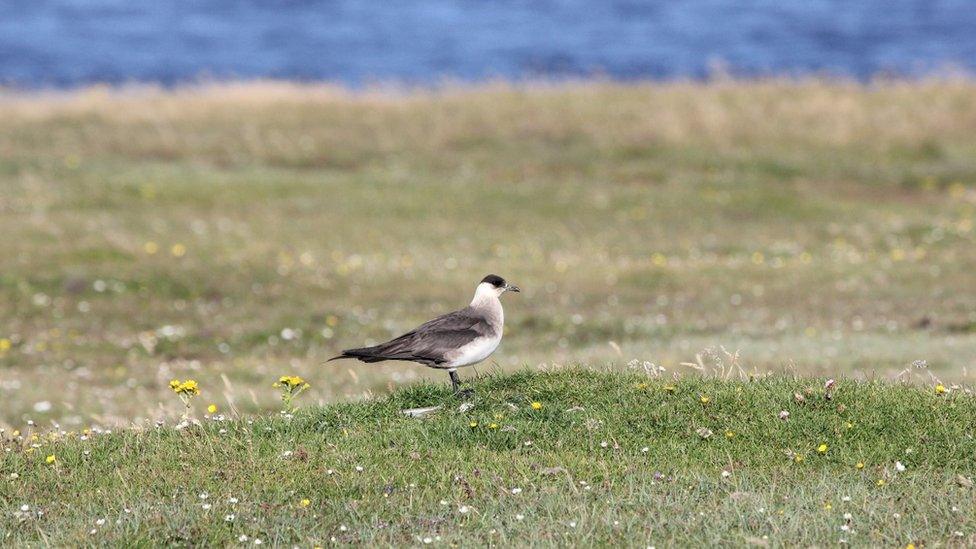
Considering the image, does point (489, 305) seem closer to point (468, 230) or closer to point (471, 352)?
point (471, 352)

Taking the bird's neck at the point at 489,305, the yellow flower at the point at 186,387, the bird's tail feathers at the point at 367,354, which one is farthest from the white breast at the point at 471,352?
the yellow flower at the point at 186,387

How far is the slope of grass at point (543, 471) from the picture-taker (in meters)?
8.63

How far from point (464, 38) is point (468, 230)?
77.4 meters

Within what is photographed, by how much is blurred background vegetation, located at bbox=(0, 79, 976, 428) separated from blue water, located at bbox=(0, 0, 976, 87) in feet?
123

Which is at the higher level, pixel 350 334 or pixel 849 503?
pixel 849 503

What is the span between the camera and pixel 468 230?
3294 centimetres

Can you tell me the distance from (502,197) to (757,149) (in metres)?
9.88

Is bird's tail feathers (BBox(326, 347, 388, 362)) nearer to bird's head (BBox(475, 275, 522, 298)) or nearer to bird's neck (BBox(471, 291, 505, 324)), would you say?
bird's neck (BBox(471, 291, 505, 324))

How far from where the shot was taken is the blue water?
303ft

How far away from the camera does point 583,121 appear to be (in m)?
43.7

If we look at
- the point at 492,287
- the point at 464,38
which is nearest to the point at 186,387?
the point at 492,287

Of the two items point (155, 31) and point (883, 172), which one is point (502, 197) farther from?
point (155, 31)

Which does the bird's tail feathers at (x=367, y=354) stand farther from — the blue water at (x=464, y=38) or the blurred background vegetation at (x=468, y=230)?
the blue water at (x=464, y=38)

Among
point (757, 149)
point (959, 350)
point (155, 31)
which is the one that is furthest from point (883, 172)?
point (155, 31)
